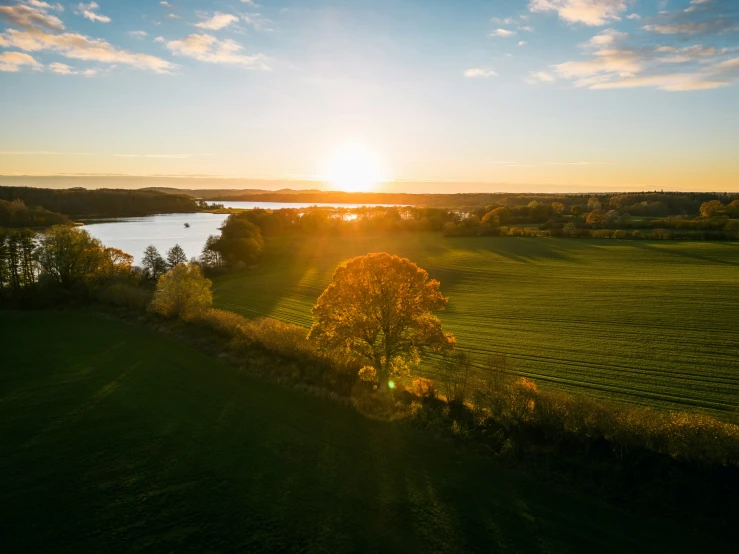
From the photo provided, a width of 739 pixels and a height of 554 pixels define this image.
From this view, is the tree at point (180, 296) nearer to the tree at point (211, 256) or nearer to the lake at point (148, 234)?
the tree at point (211, 256)

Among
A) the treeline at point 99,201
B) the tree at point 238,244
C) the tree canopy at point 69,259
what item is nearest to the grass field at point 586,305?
the tree at point 238,244

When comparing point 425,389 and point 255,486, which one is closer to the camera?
point 255,486

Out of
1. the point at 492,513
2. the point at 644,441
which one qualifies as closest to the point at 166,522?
the point at 492,513

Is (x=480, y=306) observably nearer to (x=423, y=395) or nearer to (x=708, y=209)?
(x=423, y=395)

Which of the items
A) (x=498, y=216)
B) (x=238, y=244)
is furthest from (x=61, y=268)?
(x=498, y=216)

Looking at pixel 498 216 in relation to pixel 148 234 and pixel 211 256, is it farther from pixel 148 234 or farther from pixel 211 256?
pixel 148 234

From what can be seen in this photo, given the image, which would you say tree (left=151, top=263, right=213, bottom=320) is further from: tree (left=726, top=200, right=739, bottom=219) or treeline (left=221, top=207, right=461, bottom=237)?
tree (left=726, top=200, right=739, bottom=219)

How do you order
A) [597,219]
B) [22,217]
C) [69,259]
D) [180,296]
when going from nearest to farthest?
1. [180,296]
2. [69,259]
3. [22,217]
4. [597,219]
